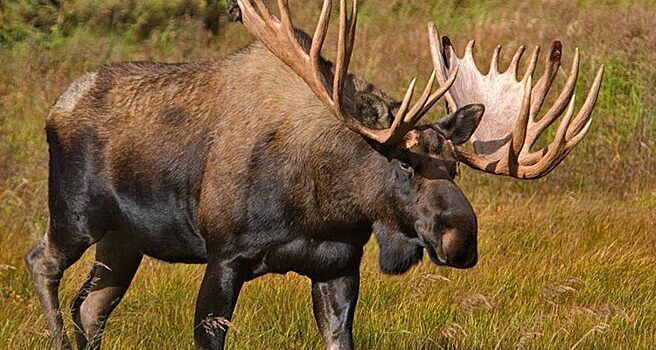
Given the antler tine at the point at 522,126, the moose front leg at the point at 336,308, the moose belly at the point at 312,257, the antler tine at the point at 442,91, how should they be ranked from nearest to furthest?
the antler tine at the point at 442,91
the antler tine at the point at 522,126
the moose belly at the point at 312,257
the moose front leg at the point at 336,308

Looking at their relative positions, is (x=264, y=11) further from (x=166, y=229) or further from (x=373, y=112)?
(x=166, y=229)

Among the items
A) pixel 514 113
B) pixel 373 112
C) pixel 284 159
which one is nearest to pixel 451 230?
pixel 373 112

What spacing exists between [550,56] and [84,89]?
2.17 m

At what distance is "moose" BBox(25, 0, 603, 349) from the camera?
19.4ft

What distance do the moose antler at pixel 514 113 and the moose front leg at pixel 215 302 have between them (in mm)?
1003

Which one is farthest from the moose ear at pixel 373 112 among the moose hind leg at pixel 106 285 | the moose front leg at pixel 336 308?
the moose hind leg at pixel 106 285

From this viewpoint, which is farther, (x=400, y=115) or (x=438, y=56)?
(x=438, y=56)

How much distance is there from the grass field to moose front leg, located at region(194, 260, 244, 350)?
369 mm

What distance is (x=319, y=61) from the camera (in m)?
6.17

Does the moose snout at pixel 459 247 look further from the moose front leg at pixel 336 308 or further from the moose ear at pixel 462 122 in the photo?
the moose front leg at pixel 336 308

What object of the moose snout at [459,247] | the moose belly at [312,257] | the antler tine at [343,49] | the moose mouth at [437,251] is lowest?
the moose belly at [312,257]

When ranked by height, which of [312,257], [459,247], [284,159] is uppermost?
[459,247]

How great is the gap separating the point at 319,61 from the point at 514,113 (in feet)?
2.79

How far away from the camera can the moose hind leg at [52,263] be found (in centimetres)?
702
